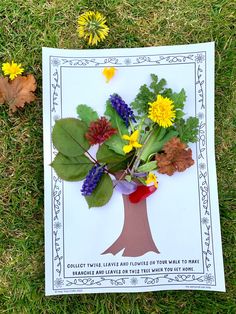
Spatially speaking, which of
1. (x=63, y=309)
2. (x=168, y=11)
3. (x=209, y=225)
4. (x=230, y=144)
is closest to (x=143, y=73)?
(x=168, y=11)

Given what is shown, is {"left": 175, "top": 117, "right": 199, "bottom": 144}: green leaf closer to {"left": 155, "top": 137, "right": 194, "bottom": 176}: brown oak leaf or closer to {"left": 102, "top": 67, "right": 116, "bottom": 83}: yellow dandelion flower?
{"left": 155, "top": 137, "right": 194, "bottom": 176}: brown oak leaf

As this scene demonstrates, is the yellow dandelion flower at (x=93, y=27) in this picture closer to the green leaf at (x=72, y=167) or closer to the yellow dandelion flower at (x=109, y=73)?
the yellow dandelion flower at (x=109, y=73)

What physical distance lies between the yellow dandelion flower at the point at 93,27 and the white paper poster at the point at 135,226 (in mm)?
126

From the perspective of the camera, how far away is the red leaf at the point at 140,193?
3.81ft

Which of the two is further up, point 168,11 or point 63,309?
point 168,11

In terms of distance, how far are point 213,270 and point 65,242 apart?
38 cm

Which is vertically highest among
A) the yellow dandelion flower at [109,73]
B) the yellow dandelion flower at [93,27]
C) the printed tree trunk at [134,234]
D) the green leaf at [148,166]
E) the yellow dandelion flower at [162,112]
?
the yellow dandelion flower at [93,27]

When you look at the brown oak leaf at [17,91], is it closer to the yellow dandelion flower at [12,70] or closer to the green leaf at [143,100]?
the yellow dandelion flower at [12,70]

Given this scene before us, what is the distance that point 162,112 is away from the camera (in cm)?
112

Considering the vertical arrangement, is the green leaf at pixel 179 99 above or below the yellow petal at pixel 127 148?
above

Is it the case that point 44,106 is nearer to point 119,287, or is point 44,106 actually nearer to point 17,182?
point 17,182

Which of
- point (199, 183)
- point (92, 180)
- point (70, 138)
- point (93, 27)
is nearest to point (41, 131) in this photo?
point (70, 138)

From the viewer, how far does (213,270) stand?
1.17 metres

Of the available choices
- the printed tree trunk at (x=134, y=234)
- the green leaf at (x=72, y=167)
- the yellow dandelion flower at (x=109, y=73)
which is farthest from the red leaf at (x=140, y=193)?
the yellow dandelion flower at (x=109, y=73)
